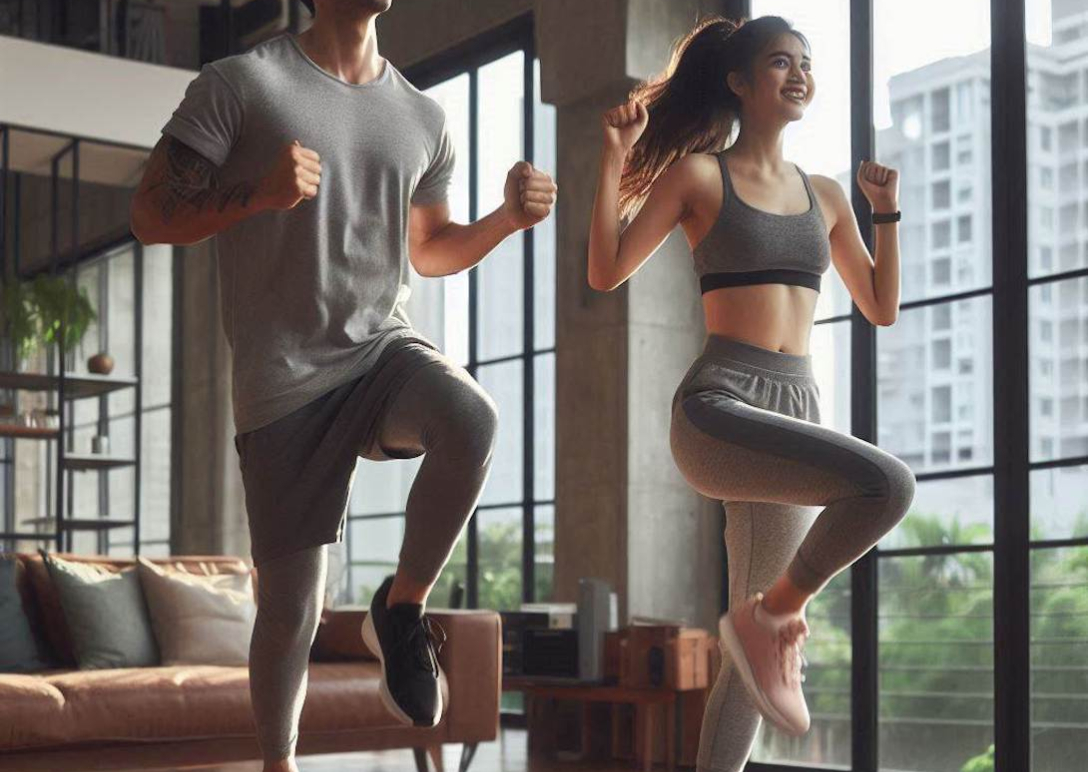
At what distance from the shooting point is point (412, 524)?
2369 mm

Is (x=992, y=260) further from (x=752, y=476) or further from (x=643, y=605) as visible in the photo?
(x=752, y=476)

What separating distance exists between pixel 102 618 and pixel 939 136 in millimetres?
3718

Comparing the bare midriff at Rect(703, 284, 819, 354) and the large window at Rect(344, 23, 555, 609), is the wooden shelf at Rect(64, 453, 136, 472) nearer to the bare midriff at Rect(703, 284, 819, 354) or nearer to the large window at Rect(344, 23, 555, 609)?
the large window at Rect(344, 23, 555, 609)

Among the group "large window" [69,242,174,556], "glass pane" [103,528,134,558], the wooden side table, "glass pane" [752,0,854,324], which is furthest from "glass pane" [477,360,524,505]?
"glass pane" [103,528,134,558]

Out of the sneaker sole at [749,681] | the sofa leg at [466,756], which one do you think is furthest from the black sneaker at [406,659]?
the sofa leg at [466,756]

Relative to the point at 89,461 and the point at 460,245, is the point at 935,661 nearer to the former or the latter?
the point at 460,245

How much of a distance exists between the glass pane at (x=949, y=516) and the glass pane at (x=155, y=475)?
259 inches

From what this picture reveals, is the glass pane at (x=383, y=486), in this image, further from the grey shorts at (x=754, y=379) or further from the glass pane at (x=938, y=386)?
the grey shorts at (x=754, y=379)

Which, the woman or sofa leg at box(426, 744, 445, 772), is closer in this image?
the woman

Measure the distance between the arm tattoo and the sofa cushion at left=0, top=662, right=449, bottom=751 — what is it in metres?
2.76

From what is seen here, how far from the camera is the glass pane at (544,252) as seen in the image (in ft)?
25.3

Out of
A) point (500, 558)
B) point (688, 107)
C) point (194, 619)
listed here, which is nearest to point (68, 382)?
point (500, 558)

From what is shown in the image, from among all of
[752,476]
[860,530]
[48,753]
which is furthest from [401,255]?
[48,753]

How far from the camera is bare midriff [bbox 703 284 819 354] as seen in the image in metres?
2.76
